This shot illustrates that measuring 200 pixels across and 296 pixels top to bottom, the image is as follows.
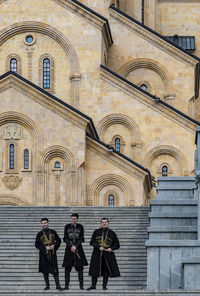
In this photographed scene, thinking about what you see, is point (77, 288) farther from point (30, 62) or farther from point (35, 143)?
point (30, 62)

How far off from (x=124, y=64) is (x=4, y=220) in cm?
2276

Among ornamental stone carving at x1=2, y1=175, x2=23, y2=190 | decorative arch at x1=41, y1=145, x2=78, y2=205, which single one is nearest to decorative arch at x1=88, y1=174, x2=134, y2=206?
decorative arch at x1=41, y1=145, x2=78, y2=205

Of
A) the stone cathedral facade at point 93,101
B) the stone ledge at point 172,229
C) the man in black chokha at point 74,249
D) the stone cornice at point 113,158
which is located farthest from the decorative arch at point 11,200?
the man in black chokha at point 74,249

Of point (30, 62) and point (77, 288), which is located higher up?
point (30, 62)

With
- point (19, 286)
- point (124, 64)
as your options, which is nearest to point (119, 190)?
point (124, 64)

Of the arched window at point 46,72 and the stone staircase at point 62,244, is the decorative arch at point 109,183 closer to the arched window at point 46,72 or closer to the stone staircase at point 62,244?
the arched window at point 46,72

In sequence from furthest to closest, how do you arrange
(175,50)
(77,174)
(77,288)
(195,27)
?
1. (195,27)
2. (175,50)
3. (77,174)
4. (77,288)

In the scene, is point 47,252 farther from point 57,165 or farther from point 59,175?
point 57,165

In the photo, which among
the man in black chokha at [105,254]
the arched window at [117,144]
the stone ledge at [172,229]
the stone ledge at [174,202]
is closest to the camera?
the man in black chokha at [105,254]

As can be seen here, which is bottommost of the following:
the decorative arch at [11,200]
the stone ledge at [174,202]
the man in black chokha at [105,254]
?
the man in black chokha at [105,254]

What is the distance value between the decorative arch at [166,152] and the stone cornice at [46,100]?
5.43 metres

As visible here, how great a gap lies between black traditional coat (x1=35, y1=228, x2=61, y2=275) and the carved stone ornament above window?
2026 centimetres

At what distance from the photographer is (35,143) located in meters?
57.7

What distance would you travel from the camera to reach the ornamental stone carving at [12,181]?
57562 mm
